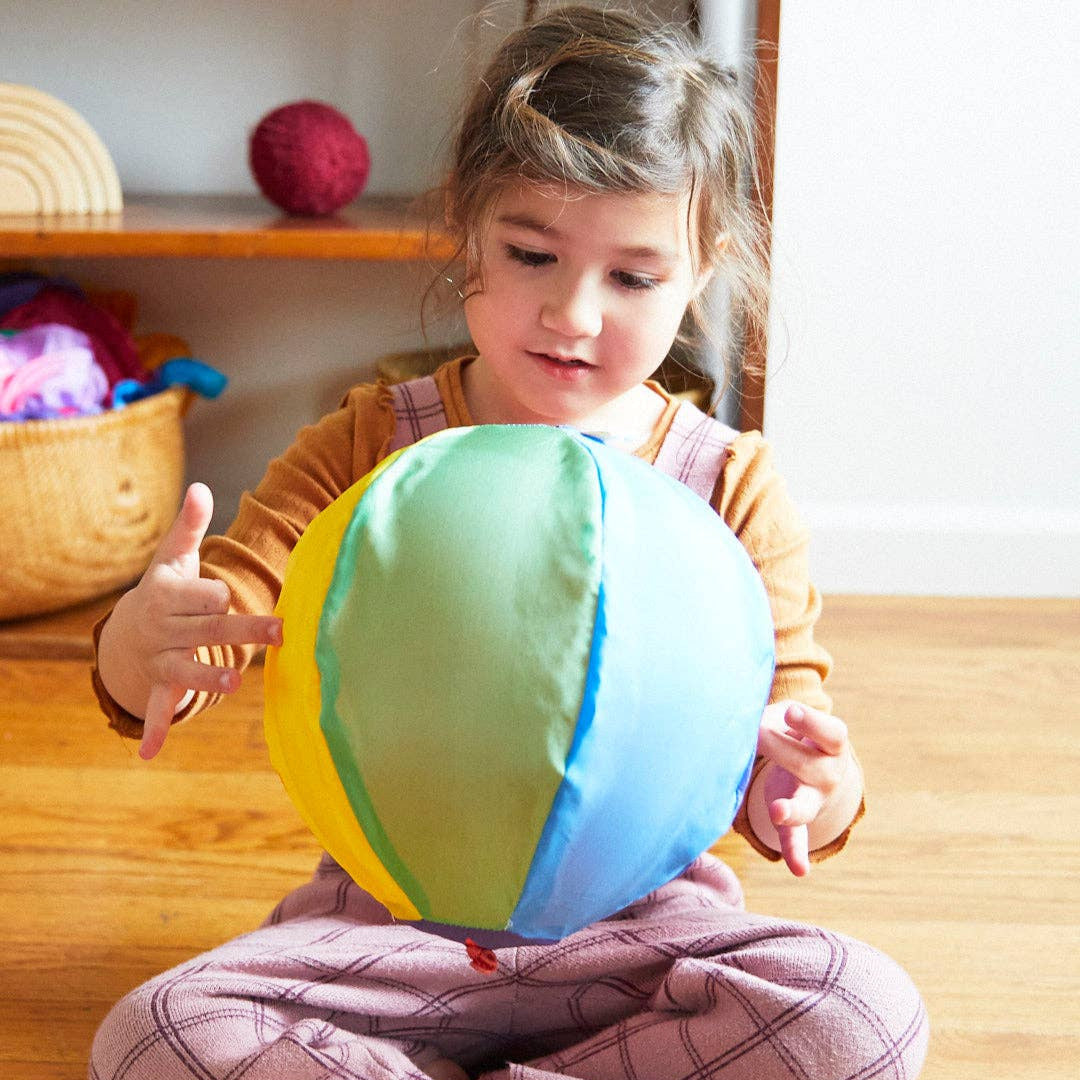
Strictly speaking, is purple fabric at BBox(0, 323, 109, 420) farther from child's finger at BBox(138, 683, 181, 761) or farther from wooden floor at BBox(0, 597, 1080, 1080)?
child's finger at BBox(138, 683, 181, 761)

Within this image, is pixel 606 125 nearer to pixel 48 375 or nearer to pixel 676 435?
pixel 676 435

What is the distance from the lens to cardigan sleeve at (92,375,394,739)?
1.04m

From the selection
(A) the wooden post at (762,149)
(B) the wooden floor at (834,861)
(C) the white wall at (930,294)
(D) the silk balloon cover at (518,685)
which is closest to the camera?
(D) the silk balloon cover at (518,685)

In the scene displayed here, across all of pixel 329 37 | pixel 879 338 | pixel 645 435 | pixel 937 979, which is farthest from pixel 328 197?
pixel 937 979

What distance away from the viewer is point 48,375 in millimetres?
1815

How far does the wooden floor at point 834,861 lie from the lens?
3.72ft

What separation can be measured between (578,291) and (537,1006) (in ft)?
1.73

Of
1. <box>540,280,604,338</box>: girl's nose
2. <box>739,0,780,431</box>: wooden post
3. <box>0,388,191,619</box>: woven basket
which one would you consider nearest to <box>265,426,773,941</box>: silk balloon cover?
<box>540,280,604,338</box>: girl's nose

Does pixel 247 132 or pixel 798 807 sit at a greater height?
pixel 247 132

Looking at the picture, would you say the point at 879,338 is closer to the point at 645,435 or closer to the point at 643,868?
the point at 645,435

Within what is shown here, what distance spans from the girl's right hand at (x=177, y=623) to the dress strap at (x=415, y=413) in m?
0.30

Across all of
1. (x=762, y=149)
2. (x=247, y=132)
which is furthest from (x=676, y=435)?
(x=247, y=132)

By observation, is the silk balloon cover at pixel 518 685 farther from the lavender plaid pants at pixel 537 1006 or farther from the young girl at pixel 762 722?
the lavender plaid pants at pixel 537 1006

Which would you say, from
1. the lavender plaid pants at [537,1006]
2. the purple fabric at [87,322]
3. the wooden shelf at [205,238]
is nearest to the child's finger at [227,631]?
the lavender plaid pants at [537,1006]
